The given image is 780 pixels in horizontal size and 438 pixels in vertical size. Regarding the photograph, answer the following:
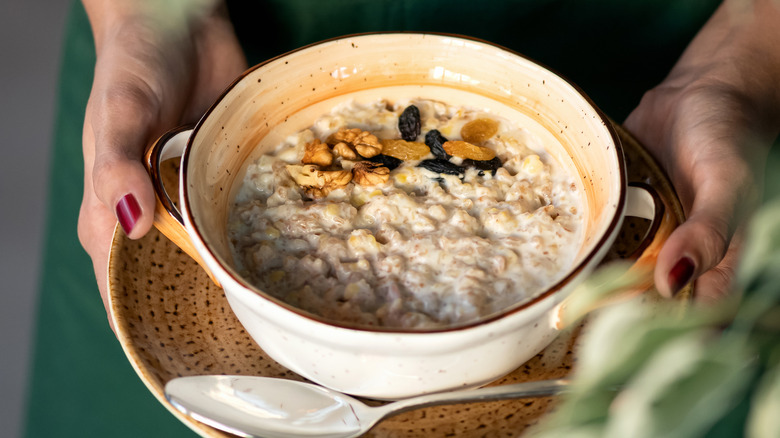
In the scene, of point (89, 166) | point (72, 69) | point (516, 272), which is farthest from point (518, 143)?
point (72, 69)

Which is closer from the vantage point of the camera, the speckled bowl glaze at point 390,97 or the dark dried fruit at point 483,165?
the speckled bowl glaze at point 390,97

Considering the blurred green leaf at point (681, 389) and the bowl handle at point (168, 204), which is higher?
the blurred green leaf at point (681, 389)

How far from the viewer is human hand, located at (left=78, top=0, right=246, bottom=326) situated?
57 cm

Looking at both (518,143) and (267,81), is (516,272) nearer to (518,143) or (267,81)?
(518,143)

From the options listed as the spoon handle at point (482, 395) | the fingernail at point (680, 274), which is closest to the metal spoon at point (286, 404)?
the spoon handle at point (482, 395)

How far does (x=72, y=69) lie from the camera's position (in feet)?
3.52

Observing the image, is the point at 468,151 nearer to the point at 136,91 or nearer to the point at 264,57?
the point at 136,91

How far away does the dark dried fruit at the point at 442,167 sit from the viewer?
1.99ft

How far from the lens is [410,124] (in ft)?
2.17

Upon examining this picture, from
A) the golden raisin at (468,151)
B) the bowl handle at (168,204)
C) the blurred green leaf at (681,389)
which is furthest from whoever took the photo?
the golden raisin at (468,151)

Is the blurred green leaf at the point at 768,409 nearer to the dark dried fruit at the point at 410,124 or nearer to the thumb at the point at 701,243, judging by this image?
the thumb at the point at 701,243

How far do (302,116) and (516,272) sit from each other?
296 mm

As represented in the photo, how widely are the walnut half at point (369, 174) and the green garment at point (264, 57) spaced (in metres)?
0.44

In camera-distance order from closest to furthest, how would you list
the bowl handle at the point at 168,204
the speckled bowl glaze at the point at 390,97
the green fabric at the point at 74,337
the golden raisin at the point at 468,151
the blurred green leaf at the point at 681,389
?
1. the blurred green leaf at the point at 681,389
2. the speckled bowl glaze at the point at 390,97
3. the bowl handle at the point at 168,204
4. the golden raisin at the point at 468,151
5. the green fabric at the point at 74,337
